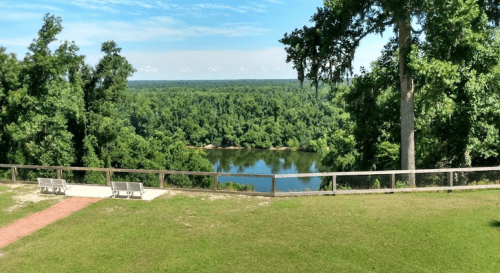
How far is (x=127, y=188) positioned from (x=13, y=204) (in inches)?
153

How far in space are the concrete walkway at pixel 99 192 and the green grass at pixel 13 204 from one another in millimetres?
1133

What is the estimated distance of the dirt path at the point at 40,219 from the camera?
10602 millimetres

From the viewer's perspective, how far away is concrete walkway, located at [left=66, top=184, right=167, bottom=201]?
14.0 meters

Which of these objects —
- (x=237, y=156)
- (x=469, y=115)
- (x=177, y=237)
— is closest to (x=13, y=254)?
(x=177, y=237)

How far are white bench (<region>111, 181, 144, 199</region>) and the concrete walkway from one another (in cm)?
19

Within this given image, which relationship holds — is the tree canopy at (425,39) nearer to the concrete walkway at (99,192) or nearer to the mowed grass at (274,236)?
the mowed grass at (274,236)

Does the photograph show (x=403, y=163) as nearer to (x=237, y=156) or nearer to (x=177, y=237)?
(x=177, y=237)

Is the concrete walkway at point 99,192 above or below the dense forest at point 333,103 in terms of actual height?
below

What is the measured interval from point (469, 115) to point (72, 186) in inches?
648

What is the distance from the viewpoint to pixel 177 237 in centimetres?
1014

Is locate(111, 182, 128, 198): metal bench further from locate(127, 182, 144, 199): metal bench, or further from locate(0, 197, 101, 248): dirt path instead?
locate(0, 197, 101, 248): dirt path

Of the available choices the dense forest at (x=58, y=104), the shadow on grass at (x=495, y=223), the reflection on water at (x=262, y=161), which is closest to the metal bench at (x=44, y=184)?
the dense forest at (x=58, y=104)

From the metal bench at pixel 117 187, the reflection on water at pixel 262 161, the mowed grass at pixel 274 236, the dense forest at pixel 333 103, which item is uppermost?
the dense forest at pixel 333 103

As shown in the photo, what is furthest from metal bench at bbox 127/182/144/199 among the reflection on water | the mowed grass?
the reflection on water
